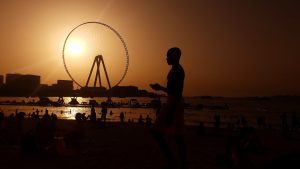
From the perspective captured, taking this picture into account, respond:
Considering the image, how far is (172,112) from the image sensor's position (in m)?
6.89

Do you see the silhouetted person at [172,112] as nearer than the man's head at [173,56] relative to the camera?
Yes

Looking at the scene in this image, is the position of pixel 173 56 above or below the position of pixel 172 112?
above

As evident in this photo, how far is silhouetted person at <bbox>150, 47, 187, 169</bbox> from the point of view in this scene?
683 centimetres

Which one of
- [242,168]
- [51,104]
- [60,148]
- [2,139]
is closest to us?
[242,168]

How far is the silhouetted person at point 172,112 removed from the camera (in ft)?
22.4

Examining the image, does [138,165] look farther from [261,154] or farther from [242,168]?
[261,154]

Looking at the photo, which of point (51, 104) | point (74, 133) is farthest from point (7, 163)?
point (51, 104)

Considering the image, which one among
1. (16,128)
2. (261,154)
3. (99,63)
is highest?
(99,63)

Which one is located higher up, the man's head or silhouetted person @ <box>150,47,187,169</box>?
the man's head

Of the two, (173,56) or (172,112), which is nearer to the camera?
(172,112)

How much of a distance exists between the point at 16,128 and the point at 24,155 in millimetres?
3910

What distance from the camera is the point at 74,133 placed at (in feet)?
45.0

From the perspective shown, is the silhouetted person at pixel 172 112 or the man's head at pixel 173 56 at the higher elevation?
the man's head at pixel 173 56

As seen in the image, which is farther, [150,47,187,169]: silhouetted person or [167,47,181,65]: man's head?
[167,47,181,65]: man's head
